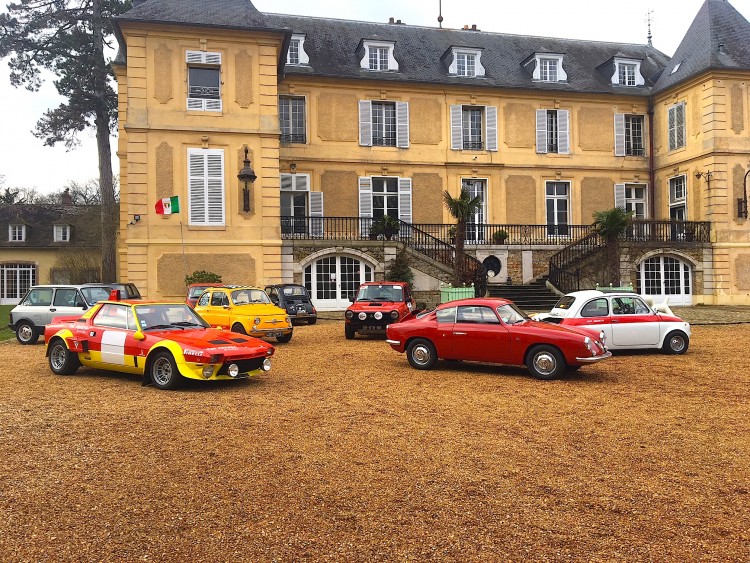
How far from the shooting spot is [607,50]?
111 feet

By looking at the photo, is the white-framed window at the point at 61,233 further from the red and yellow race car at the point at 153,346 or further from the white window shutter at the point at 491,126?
the red and yellow race car at the point at 153,346

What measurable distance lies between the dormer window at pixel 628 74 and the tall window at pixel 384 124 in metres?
11.4

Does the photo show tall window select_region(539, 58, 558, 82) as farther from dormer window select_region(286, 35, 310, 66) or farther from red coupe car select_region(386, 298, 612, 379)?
red coupe car select_region(386, 298, 612, 379)

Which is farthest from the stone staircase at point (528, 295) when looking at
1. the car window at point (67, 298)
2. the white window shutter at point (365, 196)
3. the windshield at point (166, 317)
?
the windshield at point (166, 317)

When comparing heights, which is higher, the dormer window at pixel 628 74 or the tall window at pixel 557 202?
the dormer window at pixel 628 74

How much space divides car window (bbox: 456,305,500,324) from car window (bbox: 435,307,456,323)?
0.09 metres

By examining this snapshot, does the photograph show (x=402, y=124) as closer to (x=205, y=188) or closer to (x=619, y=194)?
(x=205, y=188)

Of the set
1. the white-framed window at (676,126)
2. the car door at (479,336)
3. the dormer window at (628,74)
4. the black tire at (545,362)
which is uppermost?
the dormer window at (628,74)

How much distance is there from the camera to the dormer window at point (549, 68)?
3072cm

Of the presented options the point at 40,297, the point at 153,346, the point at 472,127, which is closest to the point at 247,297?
the point at 40,297

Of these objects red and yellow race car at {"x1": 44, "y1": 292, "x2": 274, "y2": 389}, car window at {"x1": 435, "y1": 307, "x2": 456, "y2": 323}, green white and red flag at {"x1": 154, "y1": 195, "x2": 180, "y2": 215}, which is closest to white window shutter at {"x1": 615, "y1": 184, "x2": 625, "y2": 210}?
green white and red flag at {"x1": 154, "y1": 195, "x2": 180, "y2": 215}

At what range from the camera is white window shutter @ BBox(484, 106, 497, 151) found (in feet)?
97.2

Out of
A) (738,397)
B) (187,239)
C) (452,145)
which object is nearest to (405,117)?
(452,145)

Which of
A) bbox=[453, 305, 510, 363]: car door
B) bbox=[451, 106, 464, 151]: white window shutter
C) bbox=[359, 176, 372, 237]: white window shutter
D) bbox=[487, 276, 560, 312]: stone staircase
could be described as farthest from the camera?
bbox=[451, 106, 464, 151]: white window shutter
